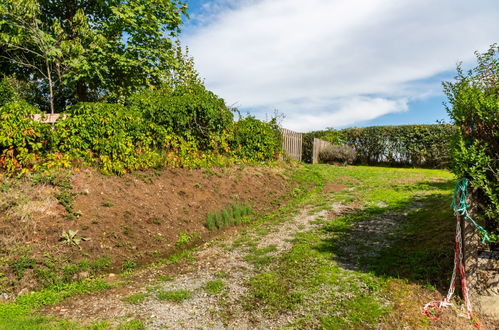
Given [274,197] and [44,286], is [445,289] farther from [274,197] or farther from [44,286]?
[274,197]

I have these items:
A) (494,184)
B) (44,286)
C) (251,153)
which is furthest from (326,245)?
(251,153)

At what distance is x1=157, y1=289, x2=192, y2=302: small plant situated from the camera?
4.44m

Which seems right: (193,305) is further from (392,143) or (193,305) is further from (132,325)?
(392,143)

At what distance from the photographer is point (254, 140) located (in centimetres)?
1266

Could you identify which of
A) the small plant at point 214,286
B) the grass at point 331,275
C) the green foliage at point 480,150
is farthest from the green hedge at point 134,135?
the green foliage at point 480,150

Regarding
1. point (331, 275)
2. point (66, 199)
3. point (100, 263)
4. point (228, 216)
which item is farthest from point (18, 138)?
point (331, 275)

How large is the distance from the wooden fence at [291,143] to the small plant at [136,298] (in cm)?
1211

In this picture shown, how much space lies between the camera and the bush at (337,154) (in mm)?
19922

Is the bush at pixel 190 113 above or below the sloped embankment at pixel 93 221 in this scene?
above

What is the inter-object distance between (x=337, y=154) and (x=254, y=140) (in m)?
9.02

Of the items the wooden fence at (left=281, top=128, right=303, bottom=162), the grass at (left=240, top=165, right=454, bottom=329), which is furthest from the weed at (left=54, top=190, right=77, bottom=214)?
the wooden fence at (left=281, top=128, right=303, bottom=162)

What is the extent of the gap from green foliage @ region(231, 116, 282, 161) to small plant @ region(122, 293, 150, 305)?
25.6 ft

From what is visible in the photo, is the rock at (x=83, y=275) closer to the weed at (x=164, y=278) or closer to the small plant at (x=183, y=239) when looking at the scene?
the weed at (x=164, y=278)

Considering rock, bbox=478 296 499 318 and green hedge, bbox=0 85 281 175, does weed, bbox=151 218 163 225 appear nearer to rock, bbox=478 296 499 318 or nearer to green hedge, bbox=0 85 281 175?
green hedge, bbox=0 85 281 175
